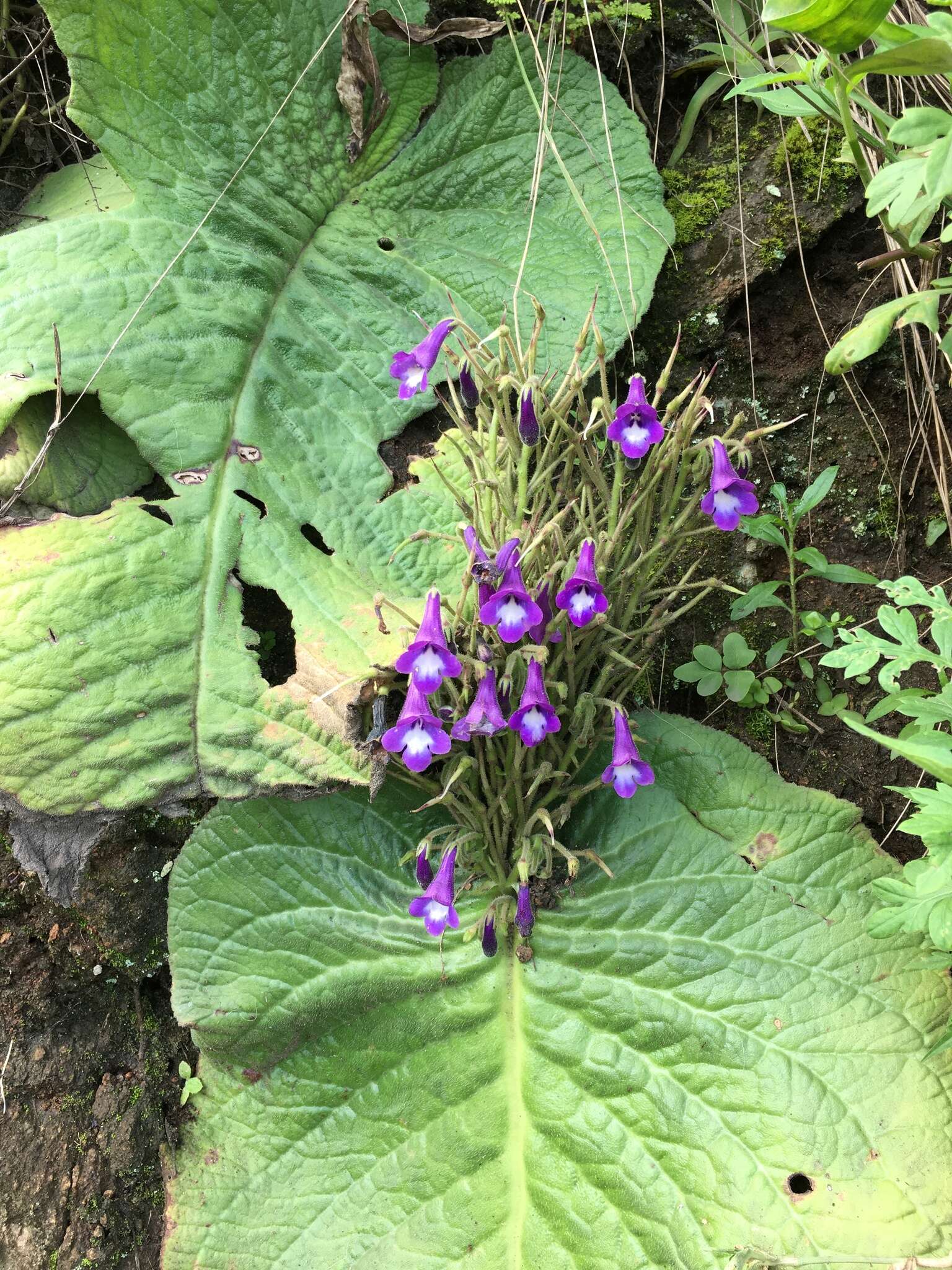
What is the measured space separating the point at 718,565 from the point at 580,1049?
3.03ft

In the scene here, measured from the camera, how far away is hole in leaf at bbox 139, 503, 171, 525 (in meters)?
1.54

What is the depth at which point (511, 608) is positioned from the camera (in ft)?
3.97

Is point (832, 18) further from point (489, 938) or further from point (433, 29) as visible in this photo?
point (489, 938)

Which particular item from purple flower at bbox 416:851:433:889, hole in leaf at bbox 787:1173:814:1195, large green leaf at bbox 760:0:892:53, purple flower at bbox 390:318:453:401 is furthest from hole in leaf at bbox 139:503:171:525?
hole in leaf at bbox 787:1173:814:1195

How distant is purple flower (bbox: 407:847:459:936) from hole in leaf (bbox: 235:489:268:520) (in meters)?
0.66

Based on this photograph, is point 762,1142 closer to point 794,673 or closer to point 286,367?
point 794,673

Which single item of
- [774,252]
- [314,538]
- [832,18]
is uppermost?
[832,18]

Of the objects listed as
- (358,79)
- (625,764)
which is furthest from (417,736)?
(358,79)

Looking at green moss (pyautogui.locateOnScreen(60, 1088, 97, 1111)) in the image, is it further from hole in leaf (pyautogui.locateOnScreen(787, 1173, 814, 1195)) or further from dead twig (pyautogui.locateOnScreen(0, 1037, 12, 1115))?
hole in leaf (pyautogui.locateOnScreen(787, 1173, 814, 1195))

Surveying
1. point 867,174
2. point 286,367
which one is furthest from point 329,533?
point 867,174

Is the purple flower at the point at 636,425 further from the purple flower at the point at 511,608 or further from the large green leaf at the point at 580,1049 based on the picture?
the large green leaf at the point at 580,1049

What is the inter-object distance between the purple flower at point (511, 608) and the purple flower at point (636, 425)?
0.24 meters

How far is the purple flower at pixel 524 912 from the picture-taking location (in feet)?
4.62

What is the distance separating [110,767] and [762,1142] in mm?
1101
